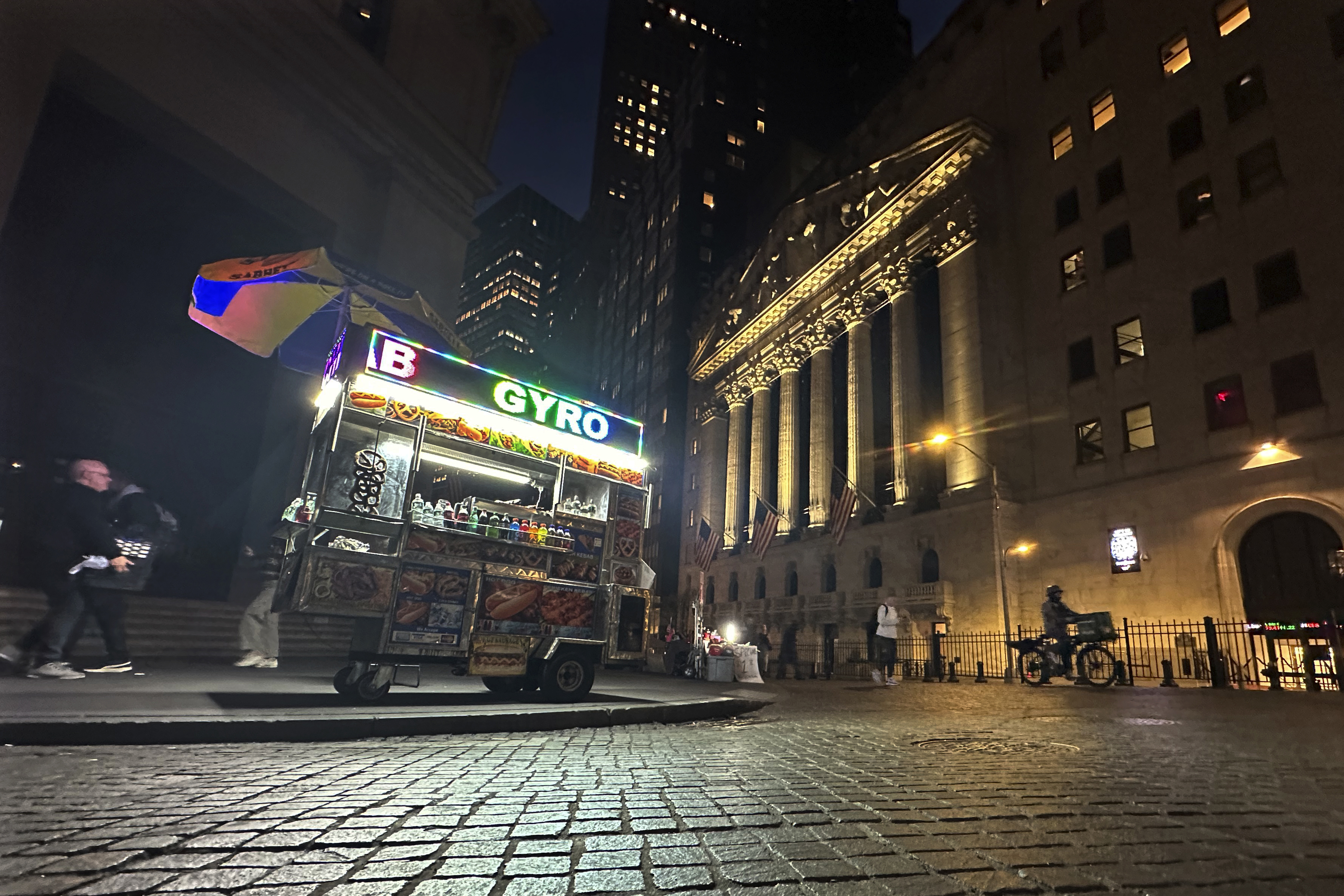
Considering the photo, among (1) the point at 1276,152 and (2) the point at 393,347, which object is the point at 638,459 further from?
(1) the point at 1276,152

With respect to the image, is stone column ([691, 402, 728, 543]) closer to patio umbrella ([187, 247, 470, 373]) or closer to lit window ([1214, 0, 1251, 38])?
lit window ([1214, 0, 1251, 38])

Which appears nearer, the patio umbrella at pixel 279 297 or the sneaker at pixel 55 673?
the sneaker at pixel 55 673

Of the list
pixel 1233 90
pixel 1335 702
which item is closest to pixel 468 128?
pixel 1335 702

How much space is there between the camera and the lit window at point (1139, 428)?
23281 millimetres

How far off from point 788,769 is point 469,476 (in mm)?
7442

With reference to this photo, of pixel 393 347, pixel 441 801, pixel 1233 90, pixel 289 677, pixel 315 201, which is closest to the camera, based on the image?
pixel 441 801

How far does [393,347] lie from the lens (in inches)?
343

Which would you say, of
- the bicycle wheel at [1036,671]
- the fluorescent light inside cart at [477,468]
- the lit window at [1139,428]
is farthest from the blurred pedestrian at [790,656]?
the fluorescent light inside cart at [477,468]

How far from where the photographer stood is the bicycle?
636 inches

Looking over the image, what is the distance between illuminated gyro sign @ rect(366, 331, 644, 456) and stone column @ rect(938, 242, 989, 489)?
882 inches

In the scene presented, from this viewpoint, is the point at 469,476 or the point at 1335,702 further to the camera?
the point at 1335,702

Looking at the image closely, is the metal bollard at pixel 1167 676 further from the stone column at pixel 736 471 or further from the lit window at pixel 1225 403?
the stone column at pixel 736 471

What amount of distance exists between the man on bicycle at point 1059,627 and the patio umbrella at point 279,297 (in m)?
16.7

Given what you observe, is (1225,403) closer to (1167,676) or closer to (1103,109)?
(1167,676)
